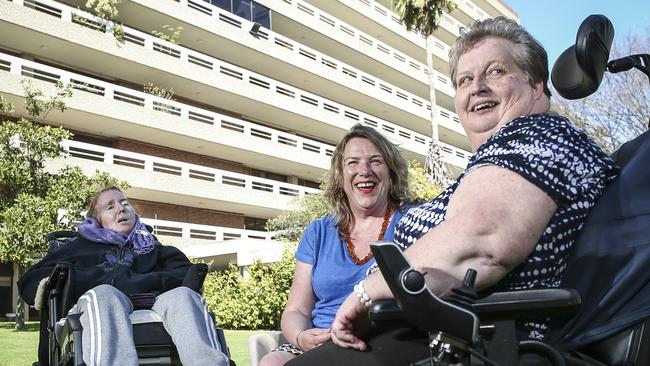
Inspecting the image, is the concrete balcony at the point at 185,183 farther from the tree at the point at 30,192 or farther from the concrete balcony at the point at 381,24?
the concrete balcony at the point at 381,24

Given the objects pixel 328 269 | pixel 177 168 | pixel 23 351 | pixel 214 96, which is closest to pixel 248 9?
pixel 214 96

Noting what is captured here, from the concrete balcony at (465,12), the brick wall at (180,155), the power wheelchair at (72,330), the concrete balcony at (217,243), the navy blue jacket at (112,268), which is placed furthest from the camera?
the concrete balcony at (465,12)

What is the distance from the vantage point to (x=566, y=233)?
1.56 metres

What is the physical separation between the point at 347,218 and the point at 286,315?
0.64 meters

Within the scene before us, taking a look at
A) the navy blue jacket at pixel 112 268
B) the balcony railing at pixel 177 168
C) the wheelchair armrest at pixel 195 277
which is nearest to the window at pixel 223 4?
the balcony railing at pixel 177 168

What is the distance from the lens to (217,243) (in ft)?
89.6

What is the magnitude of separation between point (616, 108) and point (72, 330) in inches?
757

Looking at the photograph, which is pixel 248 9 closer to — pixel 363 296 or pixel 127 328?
pixel 127 328

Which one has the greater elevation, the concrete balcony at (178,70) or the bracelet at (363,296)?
the concrete balcony at (178,70)

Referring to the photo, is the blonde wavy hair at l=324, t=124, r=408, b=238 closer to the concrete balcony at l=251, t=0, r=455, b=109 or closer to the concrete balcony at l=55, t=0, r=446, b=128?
the concrete balcony at l=55, t=0, r=446, b=128

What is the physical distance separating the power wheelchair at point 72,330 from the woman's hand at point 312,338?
3.85 ft

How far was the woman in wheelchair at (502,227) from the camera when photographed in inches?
58.6

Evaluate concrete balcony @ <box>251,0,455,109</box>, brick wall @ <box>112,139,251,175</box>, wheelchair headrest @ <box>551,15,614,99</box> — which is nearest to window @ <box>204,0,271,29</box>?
concrete balcony @ <box>251,0,455,109</box>

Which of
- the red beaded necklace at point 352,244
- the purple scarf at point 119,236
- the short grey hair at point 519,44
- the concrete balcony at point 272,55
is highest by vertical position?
the concrete balcony at point 272,55
